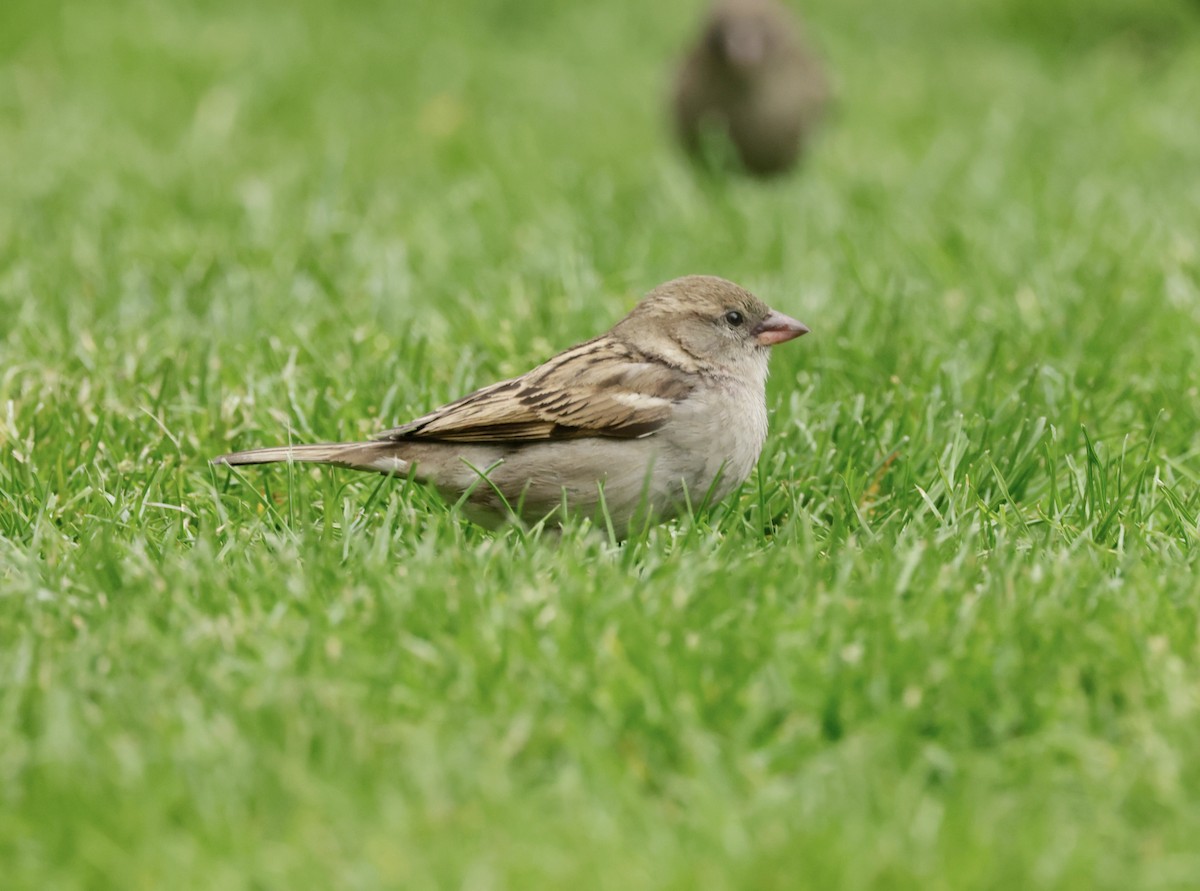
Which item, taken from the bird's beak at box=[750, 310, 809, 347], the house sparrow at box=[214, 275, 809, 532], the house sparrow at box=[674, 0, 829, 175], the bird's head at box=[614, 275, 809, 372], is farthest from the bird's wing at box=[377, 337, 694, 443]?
the house sparrow at box=[674, 0, 829, 175]

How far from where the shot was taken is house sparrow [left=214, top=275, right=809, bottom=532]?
384 cm

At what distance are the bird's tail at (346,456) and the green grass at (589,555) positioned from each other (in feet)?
0.27

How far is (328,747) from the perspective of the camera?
8.93ft

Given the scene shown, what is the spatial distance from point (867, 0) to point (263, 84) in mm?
6393

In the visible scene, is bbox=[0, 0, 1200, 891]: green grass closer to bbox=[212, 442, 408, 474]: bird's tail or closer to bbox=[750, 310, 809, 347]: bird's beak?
bbox=[212, 442, 408, 474]: bird's tail

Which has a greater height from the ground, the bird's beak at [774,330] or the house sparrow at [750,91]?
the house sparrow at [750,91]

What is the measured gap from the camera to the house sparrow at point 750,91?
8430 mm

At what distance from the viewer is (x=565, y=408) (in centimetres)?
391

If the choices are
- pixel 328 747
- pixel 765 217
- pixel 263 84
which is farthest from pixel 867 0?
pixel 328 747

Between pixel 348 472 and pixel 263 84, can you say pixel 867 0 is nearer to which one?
pixel 263 84

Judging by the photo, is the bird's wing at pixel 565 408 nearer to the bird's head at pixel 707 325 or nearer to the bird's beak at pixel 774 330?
the bird's head at pixel 707 325

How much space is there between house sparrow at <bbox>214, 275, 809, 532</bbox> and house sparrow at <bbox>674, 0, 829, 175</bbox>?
4625 millimetres

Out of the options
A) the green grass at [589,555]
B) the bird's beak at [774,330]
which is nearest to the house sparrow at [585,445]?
the green grass at [589,555]

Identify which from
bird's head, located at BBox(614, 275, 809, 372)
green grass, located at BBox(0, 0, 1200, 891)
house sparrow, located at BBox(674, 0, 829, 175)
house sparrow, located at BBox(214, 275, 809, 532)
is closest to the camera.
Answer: green grass, located at BBox(0, 0, 1200, 891)
